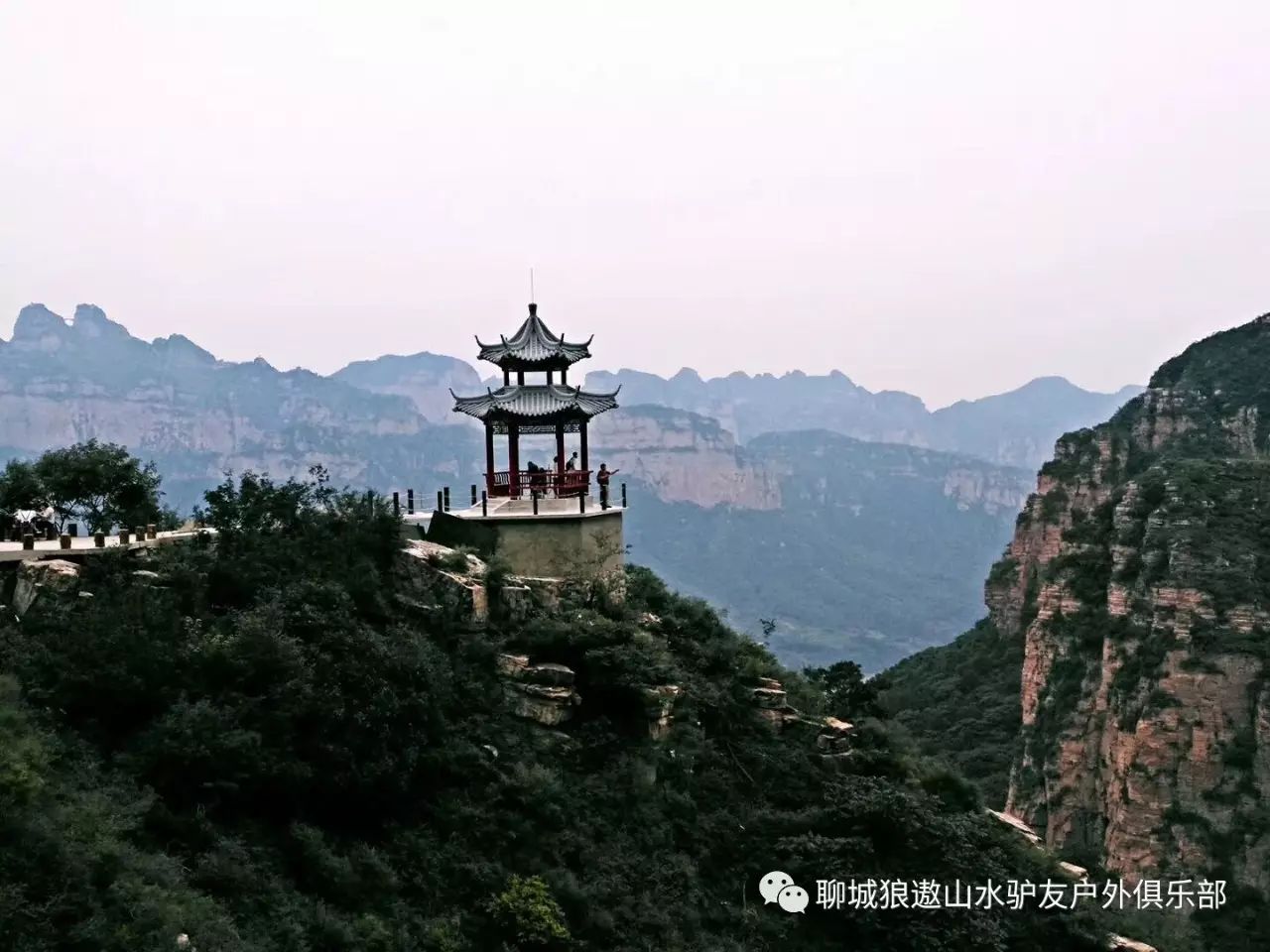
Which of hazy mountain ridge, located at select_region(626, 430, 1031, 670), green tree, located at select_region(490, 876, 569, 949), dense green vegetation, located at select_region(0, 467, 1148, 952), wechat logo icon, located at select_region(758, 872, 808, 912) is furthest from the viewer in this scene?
hazy mountain ridge, located at select_region(626, 430, 1031, 670)

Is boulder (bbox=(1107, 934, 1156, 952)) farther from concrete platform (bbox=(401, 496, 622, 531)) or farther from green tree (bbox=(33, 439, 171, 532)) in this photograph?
green tree (bbox=(33, 439, 171, 532))

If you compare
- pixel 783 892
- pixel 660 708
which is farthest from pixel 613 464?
pixel 783 892

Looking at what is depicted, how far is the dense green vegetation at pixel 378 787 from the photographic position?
10086mm

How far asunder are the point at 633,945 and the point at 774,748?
619 cm

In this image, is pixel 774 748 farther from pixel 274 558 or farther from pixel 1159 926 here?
pixel 1159 926

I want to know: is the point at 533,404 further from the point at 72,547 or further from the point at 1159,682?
the point at 1159,682

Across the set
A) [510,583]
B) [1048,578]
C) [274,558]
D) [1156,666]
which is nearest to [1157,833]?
[1156,666]

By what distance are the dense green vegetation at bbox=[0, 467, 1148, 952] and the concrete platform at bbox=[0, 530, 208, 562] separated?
0.36m

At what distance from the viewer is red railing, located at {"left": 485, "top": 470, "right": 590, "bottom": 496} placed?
2041cm

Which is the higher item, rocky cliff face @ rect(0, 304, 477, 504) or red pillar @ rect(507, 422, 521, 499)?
rocky cliff face @ rect(0, 304, 477, 504)

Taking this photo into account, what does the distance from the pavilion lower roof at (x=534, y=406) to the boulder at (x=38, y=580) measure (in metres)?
8.67

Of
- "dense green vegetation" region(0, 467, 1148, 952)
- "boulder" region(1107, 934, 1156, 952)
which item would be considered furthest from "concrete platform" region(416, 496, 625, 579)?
"boulder" region(1107, 934, 1156, 952)

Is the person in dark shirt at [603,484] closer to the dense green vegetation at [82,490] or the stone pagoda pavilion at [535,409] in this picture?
the stone pagoda pavilion at [535,409]

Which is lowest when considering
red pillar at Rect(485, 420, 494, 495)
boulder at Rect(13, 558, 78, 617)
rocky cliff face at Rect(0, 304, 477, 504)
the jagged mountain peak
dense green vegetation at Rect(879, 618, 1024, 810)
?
dense green vegetation at Rect(879, 618, 1024, 810)
